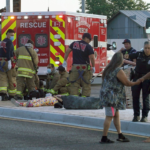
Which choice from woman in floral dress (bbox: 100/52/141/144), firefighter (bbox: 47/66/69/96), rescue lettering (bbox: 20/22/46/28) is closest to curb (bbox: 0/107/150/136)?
woman in floral dress (bbox: 100/52/141/144)

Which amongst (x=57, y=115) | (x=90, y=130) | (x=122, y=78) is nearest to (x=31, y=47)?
(x=57, y=115)

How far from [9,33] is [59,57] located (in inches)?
172

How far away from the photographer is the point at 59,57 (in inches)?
763

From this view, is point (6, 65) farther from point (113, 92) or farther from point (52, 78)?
point (113, 92)

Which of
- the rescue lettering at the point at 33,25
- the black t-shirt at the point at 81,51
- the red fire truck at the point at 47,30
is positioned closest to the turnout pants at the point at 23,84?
the black t-shirt at the point at 81,51

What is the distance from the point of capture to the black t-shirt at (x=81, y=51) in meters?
13.4

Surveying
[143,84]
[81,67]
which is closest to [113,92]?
[143,84]

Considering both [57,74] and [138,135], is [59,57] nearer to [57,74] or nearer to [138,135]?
[57,74]

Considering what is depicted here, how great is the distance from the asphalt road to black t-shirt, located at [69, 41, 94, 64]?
3252 millimetres

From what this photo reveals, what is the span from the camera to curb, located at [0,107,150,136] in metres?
9.76

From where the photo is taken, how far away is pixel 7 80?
15.4m

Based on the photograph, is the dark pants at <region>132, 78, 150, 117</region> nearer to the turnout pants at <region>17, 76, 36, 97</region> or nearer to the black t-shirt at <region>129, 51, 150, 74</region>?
the black t-shirt at <region>129, 51, 150, 74</region>

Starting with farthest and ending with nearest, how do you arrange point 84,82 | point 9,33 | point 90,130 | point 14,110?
point 9,33 → point 84,82 → point 14,110 → point 90,130

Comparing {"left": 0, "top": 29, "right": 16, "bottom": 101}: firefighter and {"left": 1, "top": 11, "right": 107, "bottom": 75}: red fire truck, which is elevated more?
{"left": 1, "top": 11, "right": 107, "bottom": 75}: red fire truck
